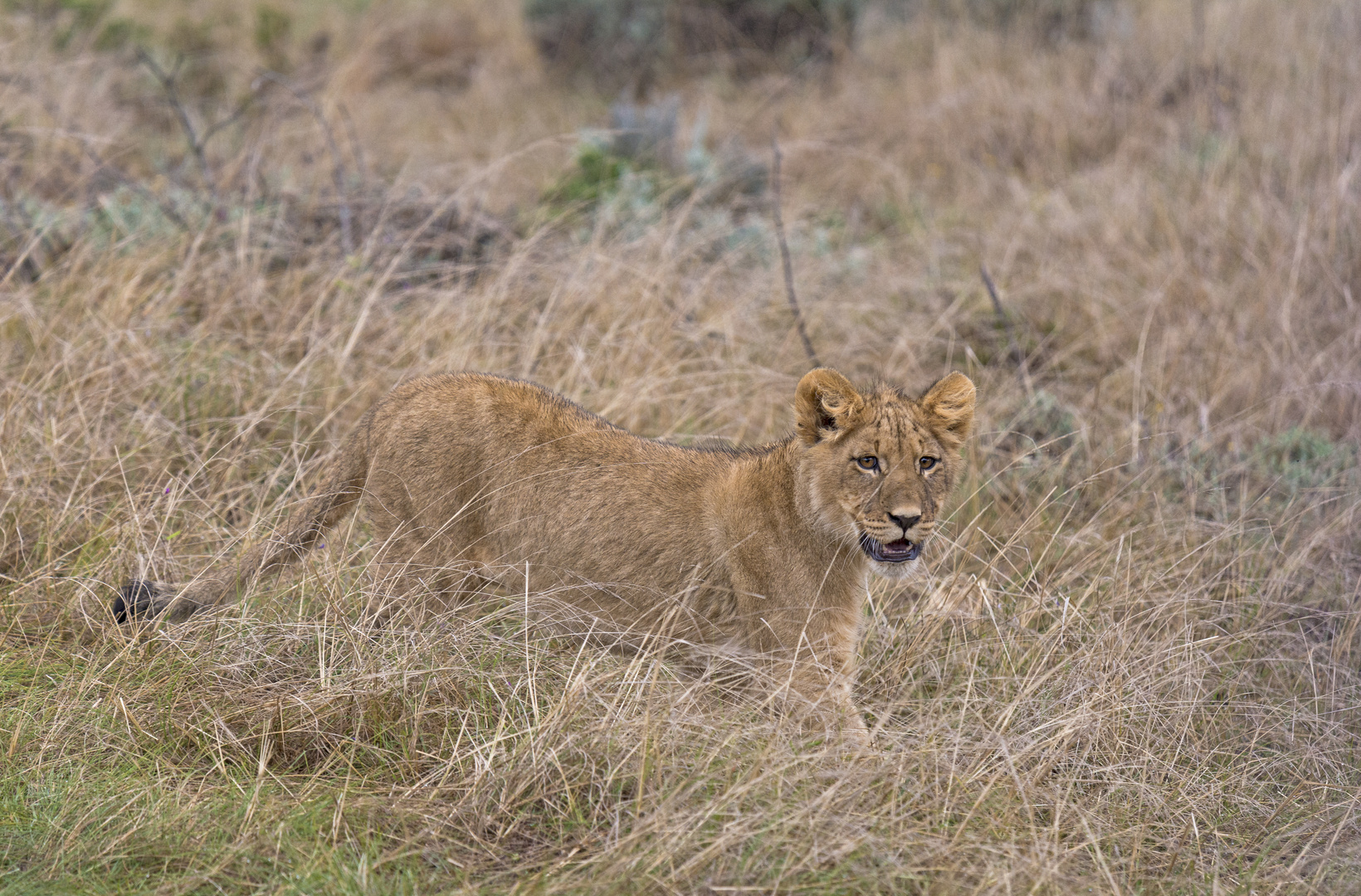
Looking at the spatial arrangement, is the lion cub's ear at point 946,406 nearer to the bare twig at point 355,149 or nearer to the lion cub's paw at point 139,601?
the lion cub's paw at point 139,601

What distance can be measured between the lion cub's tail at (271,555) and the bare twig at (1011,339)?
3.21 metres

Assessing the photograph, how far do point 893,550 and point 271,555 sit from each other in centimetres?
201

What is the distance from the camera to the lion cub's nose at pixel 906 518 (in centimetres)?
366

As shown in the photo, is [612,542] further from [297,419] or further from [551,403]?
[297,419]

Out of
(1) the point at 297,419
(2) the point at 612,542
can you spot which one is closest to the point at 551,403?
(2) the point at 612,542

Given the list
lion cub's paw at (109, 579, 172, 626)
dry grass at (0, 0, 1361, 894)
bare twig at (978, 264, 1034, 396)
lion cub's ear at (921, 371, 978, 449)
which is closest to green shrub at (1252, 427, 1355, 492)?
dry grass at (0, 0, 1361, 894)

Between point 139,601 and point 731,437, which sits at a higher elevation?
point 139,601

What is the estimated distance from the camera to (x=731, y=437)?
227 inches

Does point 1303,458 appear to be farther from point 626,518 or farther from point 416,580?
point 416,580

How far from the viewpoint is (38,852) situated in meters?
3.15

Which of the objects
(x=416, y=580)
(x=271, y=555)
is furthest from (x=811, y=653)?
(x=271, y=555)

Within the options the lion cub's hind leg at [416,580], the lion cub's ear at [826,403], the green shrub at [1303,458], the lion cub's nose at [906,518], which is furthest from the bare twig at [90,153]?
the green shrub at [1303,458]

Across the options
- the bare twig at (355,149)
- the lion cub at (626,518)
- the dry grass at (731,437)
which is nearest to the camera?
the dry grass at (731,437)

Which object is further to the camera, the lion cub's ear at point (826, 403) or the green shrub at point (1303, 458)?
the green shrub at point (1303, 458)
